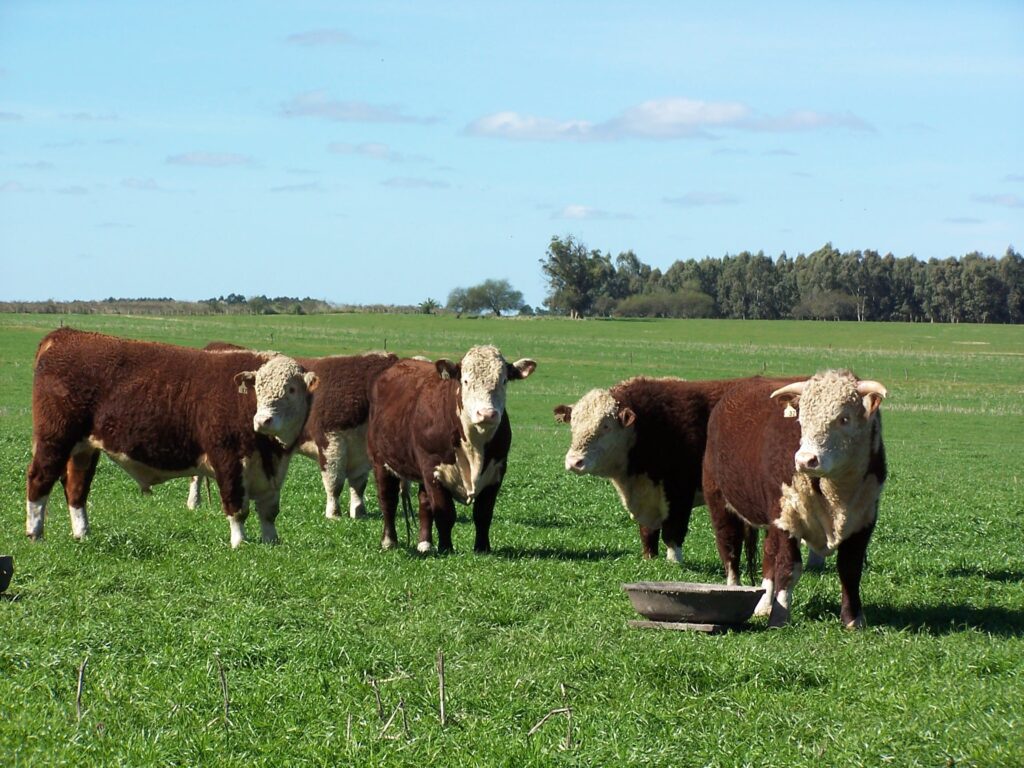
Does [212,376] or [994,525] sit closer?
[212,376]

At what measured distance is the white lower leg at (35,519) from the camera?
14.8 metres

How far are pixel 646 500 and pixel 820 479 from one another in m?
3.96

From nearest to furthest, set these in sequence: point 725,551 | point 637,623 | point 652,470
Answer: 1. point 637,623
2. point 725,551
3. point 652,470

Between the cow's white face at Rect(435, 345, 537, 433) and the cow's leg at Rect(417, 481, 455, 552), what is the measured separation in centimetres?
82

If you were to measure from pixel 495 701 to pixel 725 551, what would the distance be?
5.52 meters

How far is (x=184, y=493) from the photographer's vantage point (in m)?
20.2

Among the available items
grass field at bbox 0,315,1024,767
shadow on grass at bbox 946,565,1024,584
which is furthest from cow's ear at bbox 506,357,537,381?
shadow on grass at bbox 946,565,1024,584

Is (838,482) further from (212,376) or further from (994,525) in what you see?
(994,525)

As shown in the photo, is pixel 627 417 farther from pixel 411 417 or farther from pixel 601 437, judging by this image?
pixel 411 417

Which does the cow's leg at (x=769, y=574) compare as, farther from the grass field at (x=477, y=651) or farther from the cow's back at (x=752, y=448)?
the grass field at (x=477, y=651)

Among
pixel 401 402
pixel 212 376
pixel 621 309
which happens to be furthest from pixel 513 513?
pixel 621 309

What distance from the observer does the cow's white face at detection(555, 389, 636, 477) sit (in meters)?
15.0

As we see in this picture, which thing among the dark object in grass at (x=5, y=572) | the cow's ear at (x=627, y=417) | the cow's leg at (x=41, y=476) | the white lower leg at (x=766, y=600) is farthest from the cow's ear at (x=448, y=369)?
the dark object in grass at (x=5, y=572)

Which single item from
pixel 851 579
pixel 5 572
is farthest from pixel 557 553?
pixel 5 572
